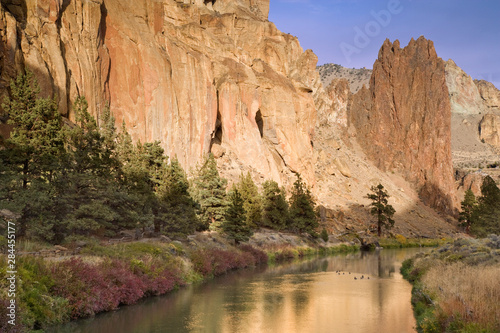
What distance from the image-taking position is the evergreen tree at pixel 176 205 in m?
43.9

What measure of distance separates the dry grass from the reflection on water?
276 centimetres

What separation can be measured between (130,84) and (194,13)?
3554 cm

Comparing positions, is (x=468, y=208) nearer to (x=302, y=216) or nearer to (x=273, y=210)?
(x=302, y=216)

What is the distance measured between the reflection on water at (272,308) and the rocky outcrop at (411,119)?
12695cm

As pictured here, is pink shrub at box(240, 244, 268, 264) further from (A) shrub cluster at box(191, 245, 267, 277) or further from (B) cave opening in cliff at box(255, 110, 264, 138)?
(B) cave opening in cliff at box(255, 110, 264, 138)

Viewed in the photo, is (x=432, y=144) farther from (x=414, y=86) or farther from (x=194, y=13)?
(x=194, y=13)

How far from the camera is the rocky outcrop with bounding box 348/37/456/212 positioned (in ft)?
531

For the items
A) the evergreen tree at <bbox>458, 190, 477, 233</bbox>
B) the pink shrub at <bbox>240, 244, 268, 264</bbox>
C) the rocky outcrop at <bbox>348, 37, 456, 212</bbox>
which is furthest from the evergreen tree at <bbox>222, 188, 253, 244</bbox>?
the rocky outcrop at <bbox>348, 37, 456, 212</bbox>

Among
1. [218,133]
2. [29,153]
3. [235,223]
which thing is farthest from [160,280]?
[218,133]

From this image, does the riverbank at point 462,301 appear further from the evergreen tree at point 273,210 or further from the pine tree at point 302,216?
the pine tree at point 302,216

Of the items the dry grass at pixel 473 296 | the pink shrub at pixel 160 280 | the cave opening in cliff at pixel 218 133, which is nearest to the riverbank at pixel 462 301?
the dry grass at pixel 473 296

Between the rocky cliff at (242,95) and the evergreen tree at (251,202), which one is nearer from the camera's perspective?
the rocky cliff at (242,95)

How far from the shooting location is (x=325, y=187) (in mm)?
116688

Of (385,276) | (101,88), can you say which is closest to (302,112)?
(101,88)
